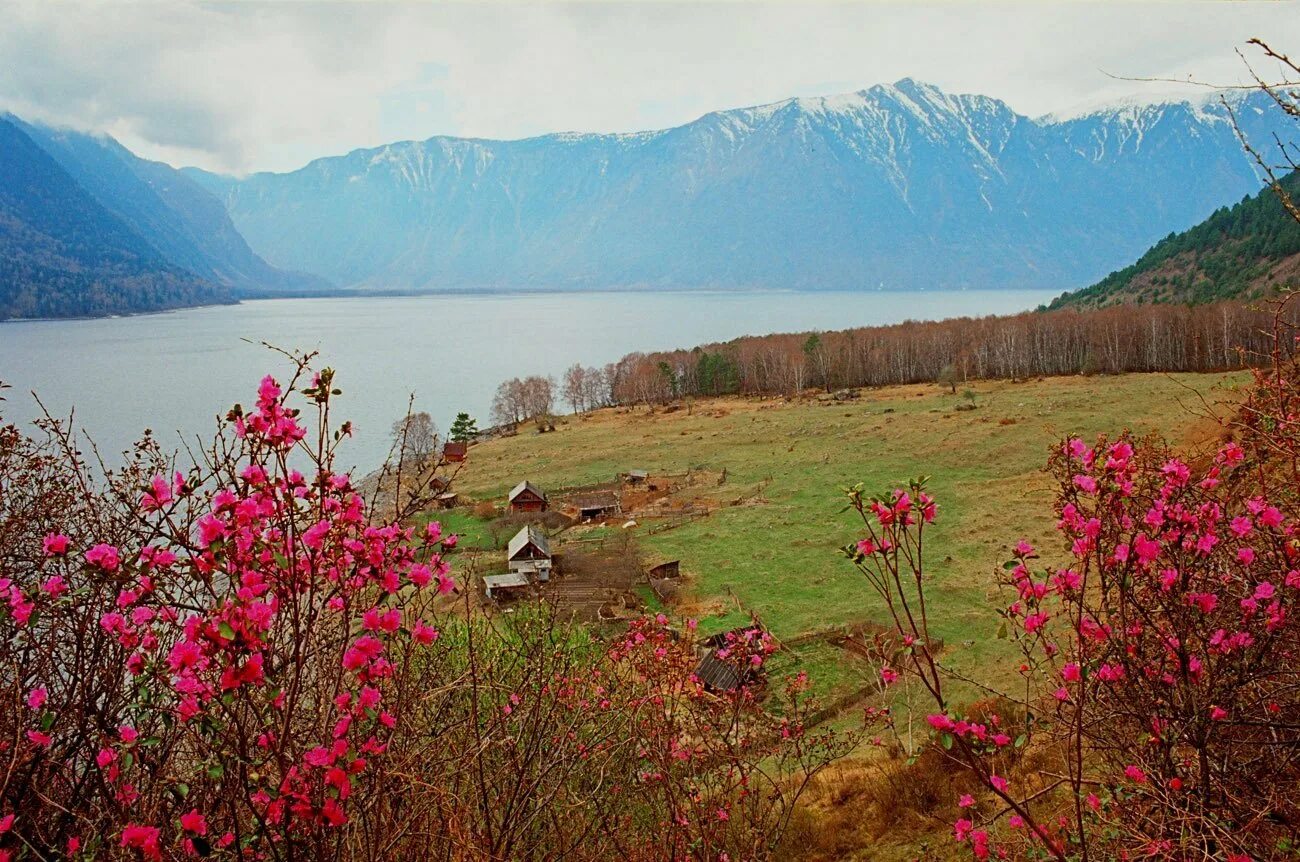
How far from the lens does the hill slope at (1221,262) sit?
88938 millimetres

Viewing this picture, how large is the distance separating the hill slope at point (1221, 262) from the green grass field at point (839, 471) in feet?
136

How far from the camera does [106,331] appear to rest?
142 m

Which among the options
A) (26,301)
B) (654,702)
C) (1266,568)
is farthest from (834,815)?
(26,301)

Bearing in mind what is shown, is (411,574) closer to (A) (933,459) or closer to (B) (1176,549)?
(B) (1176,549)

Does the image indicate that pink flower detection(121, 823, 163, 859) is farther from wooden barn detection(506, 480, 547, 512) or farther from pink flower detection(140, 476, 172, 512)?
wooden barn detection(506, 480, 547, 512)

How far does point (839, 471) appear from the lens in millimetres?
41688

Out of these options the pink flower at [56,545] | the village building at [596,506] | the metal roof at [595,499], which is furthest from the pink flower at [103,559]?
the metal roof at [595,499]

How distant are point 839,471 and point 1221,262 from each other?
3628 inches

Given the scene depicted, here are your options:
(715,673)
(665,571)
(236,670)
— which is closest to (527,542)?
(665,571)

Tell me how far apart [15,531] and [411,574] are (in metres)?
4.37

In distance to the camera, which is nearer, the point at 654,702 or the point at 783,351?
the point at 654,702

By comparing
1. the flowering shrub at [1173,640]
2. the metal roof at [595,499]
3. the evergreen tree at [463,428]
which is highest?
the flowering shrub at [1173,640]

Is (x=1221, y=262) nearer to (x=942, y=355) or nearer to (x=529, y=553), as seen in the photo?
(x=942, y=355)

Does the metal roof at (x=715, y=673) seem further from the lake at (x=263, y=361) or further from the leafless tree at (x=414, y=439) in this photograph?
the lake at (x=263, y=361)
